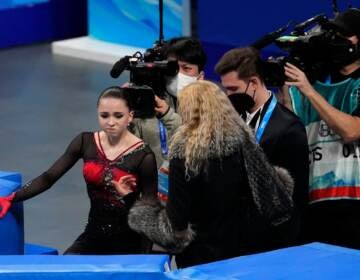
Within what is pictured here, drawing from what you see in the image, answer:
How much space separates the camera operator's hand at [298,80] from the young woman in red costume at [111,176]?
0.79 m

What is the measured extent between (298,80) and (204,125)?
1.92 feet

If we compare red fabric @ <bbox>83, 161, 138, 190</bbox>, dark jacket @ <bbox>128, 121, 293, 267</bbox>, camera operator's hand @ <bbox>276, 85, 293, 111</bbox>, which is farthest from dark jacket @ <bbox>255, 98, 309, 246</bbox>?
red fabric @ <bbox>83, 161, 138, 190</bbox>

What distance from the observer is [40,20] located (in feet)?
47.0

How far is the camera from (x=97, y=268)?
375cm

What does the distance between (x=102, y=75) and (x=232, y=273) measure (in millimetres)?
8848

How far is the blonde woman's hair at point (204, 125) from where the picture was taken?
425 cm

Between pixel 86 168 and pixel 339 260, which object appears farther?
pixel 86 168

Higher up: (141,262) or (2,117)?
(141,262)

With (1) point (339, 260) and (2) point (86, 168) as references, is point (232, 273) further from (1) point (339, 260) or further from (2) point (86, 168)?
(2) point (86, 168)

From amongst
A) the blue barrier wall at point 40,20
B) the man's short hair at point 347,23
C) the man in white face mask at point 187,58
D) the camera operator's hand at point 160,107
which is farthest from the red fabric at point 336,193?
the blue barrier wall at point 40,20

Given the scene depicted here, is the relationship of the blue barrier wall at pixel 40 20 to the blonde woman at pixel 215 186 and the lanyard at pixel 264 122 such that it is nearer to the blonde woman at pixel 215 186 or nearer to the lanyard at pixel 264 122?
the lanyard at pixel 264 122

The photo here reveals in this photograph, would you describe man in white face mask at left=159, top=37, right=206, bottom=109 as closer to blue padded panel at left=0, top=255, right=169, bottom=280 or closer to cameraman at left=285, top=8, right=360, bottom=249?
cameraman at left=285, top=8, right=360, bottom=249

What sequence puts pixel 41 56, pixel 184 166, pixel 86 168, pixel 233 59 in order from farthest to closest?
pixel 41 56 < pixel 86 168 < pixel 233 59 < pixel 184 166

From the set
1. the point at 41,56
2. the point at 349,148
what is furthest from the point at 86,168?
the point at 41,56
